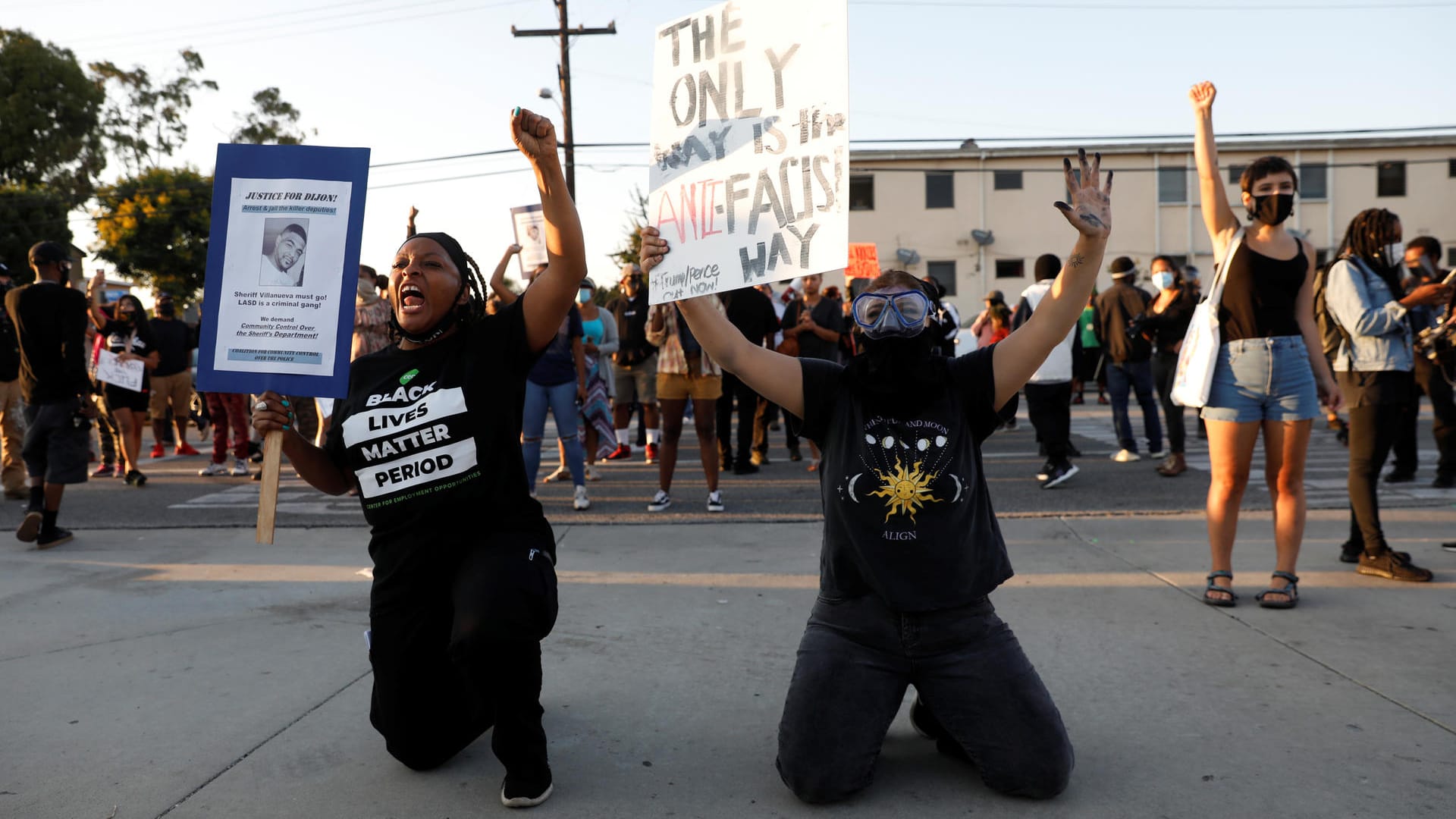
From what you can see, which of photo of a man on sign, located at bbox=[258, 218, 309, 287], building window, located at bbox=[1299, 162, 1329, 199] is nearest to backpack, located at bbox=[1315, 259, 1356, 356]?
photo of a man on sign, located at bbox=[258, 218, 309, 287]

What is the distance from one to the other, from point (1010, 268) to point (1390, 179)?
13789 millimetres

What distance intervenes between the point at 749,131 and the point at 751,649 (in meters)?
2.11

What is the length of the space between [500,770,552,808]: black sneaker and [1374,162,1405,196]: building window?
43.2m

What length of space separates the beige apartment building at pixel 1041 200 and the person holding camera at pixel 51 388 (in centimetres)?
A: 3223

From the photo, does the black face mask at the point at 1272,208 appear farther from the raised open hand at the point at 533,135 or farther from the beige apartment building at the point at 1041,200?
the beige apartment building at the point at 1041,200

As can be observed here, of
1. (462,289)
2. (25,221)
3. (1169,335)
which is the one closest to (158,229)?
(25,221)

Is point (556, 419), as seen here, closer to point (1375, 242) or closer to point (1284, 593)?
point (1284, 593)

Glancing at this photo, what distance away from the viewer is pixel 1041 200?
37.9 metres

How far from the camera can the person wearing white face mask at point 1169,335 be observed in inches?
366

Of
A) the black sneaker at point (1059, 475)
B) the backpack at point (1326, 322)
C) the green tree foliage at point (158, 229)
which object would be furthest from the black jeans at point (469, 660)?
the green tree foliage at point (158, 229)

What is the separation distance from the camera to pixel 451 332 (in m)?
3.28

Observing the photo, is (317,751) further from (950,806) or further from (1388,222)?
(1388,222)

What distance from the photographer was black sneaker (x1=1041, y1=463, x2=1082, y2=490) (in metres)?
8.85

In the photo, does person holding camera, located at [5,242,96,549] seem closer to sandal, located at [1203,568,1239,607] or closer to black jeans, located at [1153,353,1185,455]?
sandal, located at [1203,568,1239,607]
